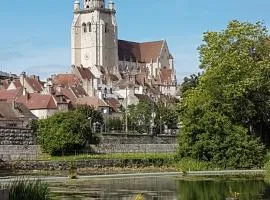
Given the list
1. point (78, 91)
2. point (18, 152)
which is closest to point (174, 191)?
point (18, 152)

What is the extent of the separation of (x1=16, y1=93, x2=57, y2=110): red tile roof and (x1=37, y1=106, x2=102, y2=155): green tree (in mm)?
38447

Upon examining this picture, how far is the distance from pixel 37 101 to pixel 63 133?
4694cm

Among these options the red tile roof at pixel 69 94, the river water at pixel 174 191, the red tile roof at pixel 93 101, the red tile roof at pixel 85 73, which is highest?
the red tile roof at pixel 85 73

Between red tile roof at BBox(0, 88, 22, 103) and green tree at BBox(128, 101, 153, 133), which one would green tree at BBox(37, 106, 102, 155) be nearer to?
green tree at BBox(128, 101, 153, 133)

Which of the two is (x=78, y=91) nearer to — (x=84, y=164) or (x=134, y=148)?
(x=134, y=148)

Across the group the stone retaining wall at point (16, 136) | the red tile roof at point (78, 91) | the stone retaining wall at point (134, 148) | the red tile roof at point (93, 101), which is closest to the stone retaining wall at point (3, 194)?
the stone retaining wall at point (16, 136)

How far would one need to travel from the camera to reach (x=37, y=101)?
11294 cm

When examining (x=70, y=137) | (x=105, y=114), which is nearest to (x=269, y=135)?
(x=70, y=137)

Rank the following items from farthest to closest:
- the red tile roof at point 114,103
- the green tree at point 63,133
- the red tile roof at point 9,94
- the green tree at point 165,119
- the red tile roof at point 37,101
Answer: the red tile roof at point 114,103, the red tile roof at point 9,94, the green tree at point 165,119, the red tile roof at point 37,101, the green tree at point 63,133

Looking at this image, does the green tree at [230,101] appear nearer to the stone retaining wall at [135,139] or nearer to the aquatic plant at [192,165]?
the aquatic plant at [192,165]

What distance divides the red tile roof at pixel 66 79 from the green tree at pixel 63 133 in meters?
94.4

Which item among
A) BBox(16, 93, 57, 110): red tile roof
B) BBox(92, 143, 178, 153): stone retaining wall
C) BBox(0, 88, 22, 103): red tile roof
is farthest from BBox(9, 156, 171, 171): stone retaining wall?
BBox(0, 88, 22, 103): red tile roof

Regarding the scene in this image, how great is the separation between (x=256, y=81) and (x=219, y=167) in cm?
786

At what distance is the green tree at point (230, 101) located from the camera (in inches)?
2167
